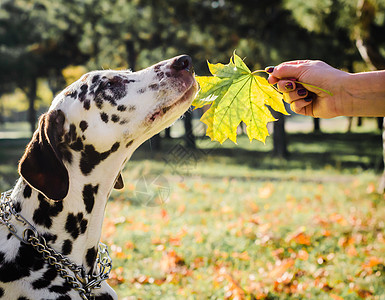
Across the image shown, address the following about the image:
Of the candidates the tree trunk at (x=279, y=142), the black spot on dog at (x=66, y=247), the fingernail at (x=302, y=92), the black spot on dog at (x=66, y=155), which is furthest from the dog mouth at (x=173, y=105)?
the tree trunk at (x=279, y=142)

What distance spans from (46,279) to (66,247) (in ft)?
0.75

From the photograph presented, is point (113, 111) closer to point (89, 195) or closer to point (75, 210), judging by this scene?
point (89, 195)

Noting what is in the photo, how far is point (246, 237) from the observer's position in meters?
5.77

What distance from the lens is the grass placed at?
4.25m

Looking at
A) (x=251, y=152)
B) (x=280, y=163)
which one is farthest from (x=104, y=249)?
(x=251, y=152)

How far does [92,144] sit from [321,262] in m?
3.67

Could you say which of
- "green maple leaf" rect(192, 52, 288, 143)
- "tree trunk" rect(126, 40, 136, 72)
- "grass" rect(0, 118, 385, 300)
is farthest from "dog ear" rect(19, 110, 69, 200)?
"tree trunk" rect(126, 40, 136, 72)

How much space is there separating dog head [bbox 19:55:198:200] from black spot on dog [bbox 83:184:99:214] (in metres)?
0.10

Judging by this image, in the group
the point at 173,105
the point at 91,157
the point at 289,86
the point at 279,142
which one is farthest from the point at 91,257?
the point at 279,142

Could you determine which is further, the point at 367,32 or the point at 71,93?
the point at 367,32

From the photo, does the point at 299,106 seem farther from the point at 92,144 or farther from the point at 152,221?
the point at 152,221

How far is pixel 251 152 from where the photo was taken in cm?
1823

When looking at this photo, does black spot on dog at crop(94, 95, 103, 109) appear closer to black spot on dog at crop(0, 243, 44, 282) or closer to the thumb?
black spot on dog at crop(0, 243, 44, 282)

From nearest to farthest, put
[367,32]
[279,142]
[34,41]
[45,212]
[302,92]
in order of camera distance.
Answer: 1. [45,212]
2. [302,92]
3. [367,32]
4. [279,142]
5. [34,41]
